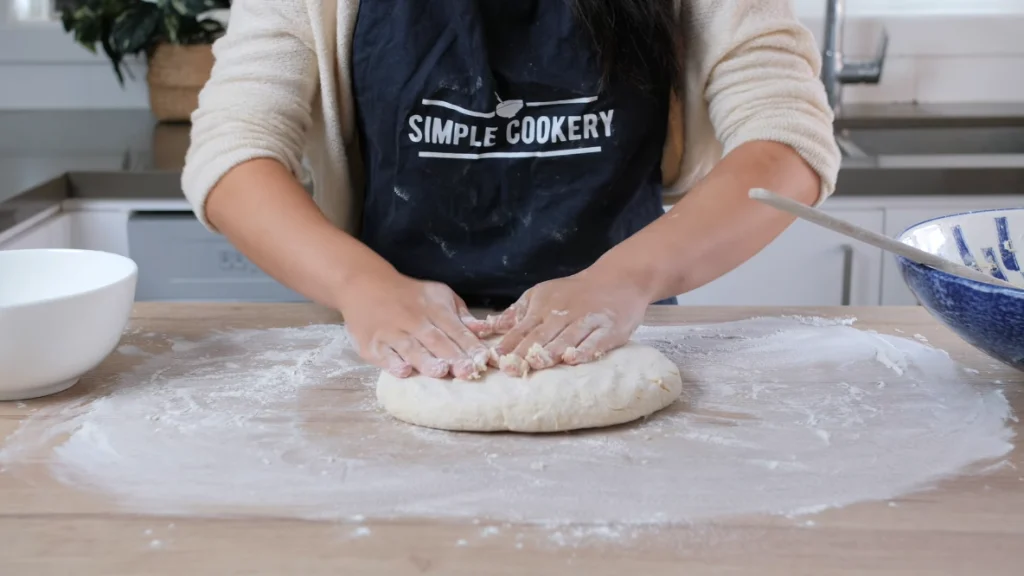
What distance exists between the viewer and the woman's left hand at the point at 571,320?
87 cm

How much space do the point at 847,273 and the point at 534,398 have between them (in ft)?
3.34

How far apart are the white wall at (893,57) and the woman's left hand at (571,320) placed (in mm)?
1475

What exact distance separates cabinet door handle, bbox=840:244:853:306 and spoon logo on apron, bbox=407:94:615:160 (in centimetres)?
68

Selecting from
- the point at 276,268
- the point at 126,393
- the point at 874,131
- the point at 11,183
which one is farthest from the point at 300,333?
the point at 874,131

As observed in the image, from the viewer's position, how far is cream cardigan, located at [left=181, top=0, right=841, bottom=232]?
1.09 meters

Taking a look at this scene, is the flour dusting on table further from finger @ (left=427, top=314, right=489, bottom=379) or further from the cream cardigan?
the cream cardigan

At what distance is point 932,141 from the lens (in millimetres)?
1919

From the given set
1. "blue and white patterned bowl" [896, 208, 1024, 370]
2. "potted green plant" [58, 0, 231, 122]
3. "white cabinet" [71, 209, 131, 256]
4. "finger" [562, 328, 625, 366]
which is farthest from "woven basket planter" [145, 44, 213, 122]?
"blue and white patterned bowl" [896, 208, 1024, 370]

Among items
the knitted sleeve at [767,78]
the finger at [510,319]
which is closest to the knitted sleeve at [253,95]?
the finger at [510,319]

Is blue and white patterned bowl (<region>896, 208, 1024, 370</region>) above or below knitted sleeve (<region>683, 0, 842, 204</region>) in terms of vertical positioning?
below

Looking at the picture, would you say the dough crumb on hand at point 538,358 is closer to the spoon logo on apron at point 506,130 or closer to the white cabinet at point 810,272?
the spoon logo on apron at point 506,130

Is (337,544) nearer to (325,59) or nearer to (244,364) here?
(244,364)

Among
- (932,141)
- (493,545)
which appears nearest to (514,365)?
(493,545)

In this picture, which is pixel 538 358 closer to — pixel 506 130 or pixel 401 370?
pixel 401 370
